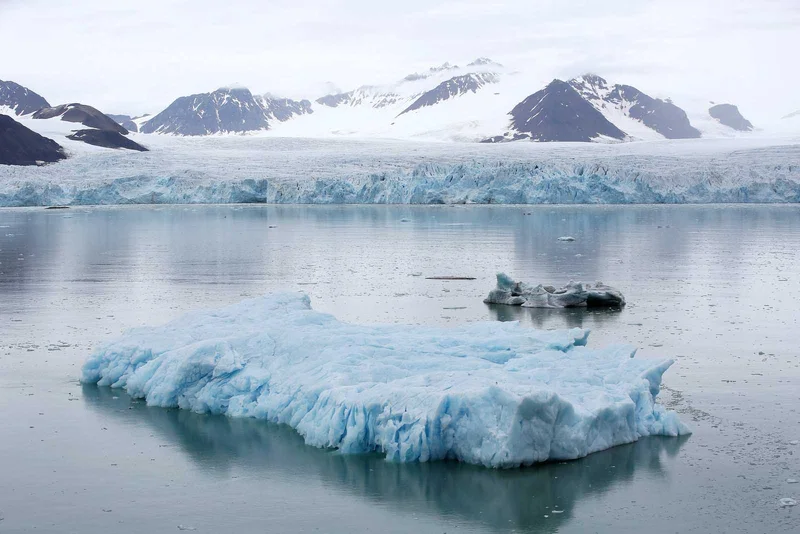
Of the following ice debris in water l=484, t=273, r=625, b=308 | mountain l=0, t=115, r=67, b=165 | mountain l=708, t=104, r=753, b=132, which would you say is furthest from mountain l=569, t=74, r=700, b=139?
ice debris in water l=484, t=273, r=625, b=308

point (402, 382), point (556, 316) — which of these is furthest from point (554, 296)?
point (402, 382)

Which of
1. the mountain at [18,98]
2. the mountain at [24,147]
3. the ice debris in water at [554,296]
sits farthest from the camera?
the mountain at [18,98]

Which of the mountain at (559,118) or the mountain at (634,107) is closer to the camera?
the mountain at (559,118)

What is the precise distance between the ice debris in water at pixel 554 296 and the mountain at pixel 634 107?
152178 millimetres

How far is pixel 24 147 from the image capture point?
5697 centimetres

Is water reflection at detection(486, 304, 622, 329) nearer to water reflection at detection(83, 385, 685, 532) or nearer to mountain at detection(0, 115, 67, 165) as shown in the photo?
water reflection at detection(83, 385, 685, 532)

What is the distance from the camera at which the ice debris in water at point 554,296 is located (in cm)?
1284

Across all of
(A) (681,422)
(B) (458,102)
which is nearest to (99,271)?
(A) (681,422)

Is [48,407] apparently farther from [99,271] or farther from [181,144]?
[181,144]

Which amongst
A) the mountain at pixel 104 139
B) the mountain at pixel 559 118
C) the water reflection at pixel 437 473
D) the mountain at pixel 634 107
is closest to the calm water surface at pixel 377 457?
the water reflection at pixel 437 473

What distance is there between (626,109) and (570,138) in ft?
126

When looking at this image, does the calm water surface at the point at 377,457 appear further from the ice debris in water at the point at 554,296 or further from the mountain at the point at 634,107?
the mountain at the point at 634,107

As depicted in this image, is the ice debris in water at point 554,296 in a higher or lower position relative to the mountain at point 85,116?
lower

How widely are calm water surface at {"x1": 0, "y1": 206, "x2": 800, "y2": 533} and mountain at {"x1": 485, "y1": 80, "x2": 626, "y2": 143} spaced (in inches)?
4818
